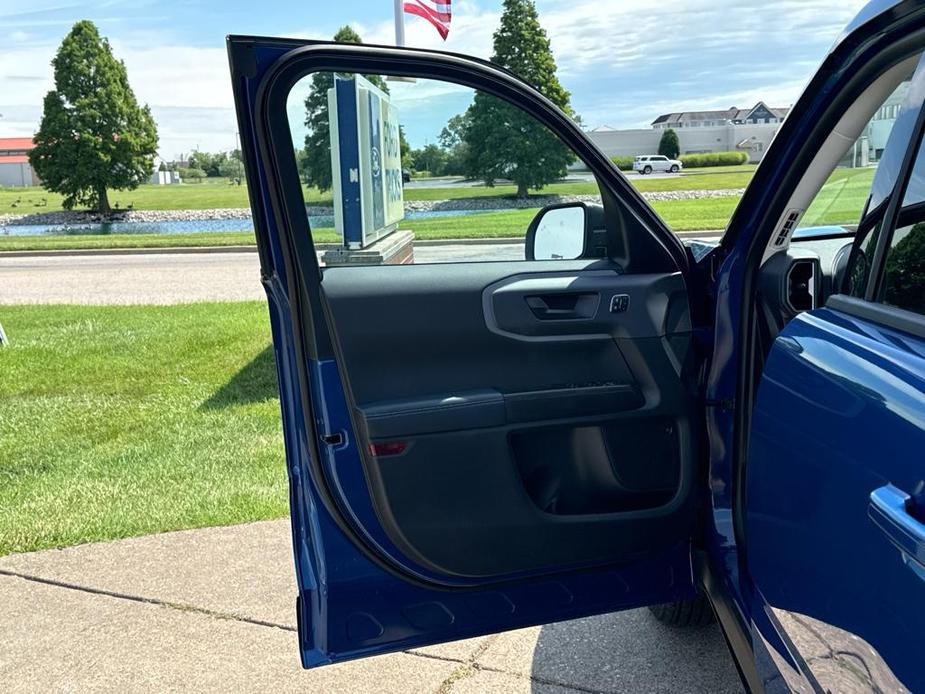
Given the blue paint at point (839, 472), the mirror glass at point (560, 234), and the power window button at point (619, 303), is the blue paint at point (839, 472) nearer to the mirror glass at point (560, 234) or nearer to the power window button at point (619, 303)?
the power window button at point (619, 303)

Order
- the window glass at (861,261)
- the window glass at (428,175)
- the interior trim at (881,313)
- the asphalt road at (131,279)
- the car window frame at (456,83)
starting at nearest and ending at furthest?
the interior trim at (881,313) → the window glass at (861,261) → the car window frame at (456,83) → the window glass at (428,175) → the asphalt road at (131,279)

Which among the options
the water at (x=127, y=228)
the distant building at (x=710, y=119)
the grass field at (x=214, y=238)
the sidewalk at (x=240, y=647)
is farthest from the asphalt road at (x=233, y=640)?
the distant building at (x=710, y=119)

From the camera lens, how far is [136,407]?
20.7 feet

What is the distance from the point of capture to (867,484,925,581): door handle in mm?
1302

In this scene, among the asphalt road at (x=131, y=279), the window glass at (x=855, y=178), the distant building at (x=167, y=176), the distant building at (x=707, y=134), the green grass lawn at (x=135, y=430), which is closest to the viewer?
the window glass at (x=855, y=178)

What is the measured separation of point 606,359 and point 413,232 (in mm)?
690

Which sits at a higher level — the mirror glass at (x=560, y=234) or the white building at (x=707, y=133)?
the mirror glass at (x=560, y=234)

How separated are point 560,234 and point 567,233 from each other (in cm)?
2

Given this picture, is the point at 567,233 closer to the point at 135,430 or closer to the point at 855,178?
the point at 855,178

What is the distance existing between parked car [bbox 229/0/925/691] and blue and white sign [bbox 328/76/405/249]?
13cm

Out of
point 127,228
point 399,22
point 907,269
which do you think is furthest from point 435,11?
point 127,228

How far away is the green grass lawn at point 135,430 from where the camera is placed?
4387 millimetres

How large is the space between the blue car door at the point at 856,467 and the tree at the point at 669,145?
4968cm

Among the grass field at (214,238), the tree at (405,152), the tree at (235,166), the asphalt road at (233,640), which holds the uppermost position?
the tree at (405,152)
